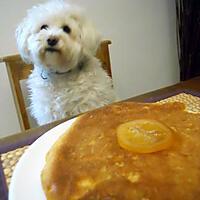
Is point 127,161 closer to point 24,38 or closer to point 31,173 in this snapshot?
point 31,173

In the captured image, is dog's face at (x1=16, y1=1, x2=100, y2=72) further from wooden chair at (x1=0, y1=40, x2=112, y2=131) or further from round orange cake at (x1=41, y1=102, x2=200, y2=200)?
round orange cake at (x1=41, y1=102, x2=200, y2=200)

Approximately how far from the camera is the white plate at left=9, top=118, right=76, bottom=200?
0.46 metres

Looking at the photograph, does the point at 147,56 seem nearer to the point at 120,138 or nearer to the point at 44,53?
the point at 44,53

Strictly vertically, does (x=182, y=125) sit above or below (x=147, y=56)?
above

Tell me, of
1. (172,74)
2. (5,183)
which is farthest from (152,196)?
(172,74)

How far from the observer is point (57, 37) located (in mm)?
1233

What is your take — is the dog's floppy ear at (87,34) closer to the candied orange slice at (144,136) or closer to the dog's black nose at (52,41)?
the dog's black nose at (52,41)

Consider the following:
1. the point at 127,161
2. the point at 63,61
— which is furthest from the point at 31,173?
the point at 63,61

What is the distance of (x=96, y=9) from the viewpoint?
6.00 ft

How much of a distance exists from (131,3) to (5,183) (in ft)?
5.14

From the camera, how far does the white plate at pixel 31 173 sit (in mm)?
464

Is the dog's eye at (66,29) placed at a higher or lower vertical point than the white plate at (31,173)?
higher

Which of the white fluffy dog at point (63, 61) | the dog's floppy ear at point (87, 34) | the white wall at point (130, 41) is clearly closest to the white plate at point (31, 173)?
the white fluffy dog at point (63, 61)

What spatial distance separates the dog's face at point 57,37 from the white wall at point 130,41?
387 mm
